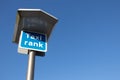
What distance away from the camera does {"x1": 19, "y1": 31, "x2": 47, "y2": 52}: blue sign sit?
Result: 3758 millimetres

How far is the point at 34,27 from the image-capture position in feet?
12.6

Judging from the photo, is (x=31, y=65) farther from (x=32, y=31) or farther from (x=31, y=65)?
(x=32, y=31)

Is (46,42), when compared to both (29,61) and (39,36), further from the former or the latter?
(29,61)

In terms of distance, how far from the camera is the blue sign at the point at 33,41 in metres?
A: 3.76

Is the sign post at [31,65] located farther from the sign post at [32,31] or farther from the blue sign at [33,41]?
the blue sign at [33,41]

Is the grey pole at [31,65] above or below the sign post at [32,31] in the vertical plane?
below

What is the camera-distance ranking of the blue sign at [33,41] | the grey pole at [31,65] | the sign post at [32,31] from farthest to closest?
the blue sign at [33,41]
the sign post at [32,31]
the grey pole at [31,65]

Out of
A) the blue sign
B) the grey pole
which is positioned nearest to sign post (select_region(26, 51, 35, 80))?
the grey pole

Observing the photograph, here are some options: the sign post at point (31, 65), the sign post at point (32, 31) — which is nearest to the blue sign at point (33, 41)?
the sign post at point (32, 31)

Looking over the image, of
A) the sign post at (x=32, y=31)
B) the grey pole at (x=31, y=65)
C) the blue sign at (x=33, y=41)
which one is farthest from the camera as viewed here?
the blue sign at (x=33, y=41)

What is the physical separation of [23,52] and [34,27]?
46cm

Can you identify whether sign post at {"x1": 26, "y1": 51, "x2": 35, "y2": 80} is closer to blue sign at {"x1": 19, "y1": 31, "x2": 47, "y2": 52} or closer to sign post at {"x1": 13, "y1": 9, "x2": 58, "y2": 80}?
sign post at {"x1": 13, "y1": 9, "x2": 58, "y2": 80}

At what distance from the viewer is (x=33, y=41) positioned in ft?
12.6

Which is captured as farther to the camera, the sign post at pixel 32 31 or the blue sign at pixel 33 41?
the blue sign at pixel 33 41
